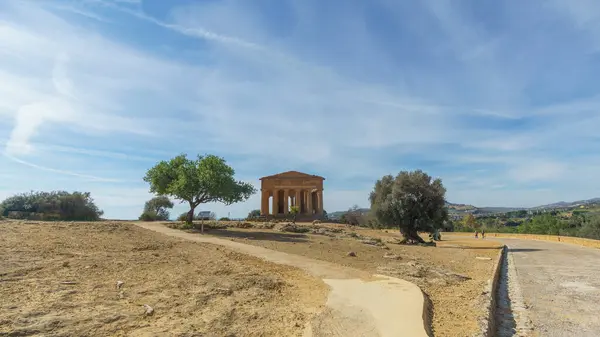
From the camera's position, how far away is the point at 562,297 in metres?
13.7

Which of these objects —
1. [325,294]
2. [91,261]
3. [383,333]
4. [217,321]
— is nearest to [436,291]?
[325,294]

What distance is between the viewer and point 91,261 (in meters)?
11.8

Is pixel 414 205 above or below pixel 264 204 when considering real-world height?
below

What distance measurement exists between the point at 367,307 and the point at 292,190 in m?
50.0

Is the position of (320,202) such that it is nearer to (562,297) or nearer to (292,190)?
(292,190)

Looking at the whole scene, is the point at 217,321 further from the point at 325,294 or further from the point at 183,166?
the point at 183,166

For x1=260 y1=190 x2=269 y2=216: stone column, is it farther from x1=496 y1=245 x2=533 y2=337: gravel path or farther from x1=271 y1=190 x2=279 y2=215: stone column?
x1=496 y1=245 x2=533 y2=337: gravel path

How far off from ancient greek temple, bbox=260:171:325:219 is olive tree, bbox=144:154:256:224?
22.2 metres

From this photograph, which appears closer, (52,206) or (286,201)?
(52,206)

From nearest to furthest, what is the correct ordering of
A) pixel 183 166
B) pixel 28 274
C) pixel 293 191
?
1. pixel 28 274
2. pixel 183 166
3. pixel 293 191

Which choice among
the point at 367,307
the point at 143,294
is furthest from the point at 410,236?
the point at 143,294

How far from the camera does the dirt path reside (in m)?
7.35

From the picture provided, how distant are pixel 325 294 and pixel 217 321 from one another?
3.62 metres

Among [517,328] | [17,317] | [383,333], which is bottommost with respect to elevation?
[517,328]
